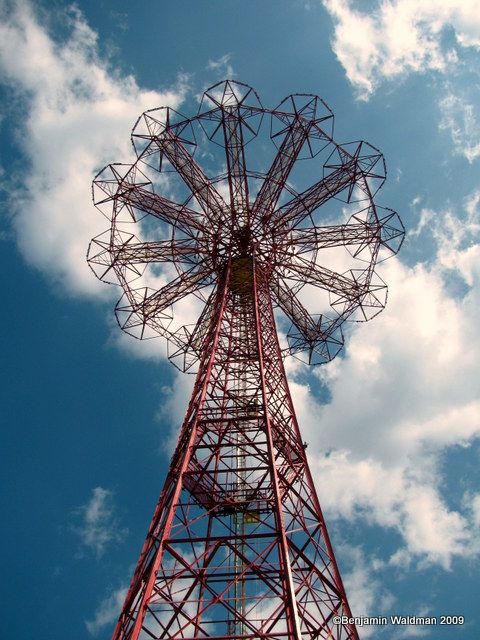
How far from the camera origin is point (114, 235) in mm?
23797

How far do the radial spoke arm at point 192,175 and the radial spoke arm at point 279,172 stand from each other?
178 cm

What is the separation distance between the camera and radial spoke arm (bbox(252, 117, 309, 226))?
2366 centimetres

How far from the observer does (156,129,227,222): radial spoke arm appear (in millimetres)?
23391

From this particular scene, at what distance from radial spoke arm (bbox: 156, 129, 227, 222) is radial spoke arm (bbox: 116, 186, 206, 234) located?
0.85 meters

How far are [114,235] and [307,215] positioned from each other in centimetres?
876

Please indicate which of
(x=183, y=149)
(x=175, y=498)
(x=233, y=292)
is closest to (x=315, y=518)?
(x=175, y=498)

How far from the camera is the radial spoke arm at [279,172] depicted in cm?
2366

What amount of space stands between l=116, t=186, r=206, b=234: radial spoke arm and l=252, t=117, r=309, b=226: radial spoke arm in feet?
9.93

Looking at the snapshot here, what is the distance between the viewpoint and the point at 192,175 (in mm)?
24109

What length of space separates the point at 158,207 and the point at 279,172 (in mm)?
5722

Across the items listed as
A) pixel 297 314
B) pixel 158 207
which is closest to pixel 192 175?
pixel 158 207

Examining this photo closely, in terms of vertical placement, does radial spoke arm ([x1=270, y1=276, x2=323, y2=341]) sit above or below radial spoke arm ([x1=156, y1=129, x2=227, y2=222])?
below

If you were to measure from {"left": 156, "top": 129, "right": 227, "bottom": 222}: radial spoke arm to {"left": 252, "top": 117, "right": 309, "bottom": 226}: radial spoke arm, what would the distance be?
1.78m

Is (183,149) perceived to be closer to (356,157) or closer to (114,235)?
(114,235)
